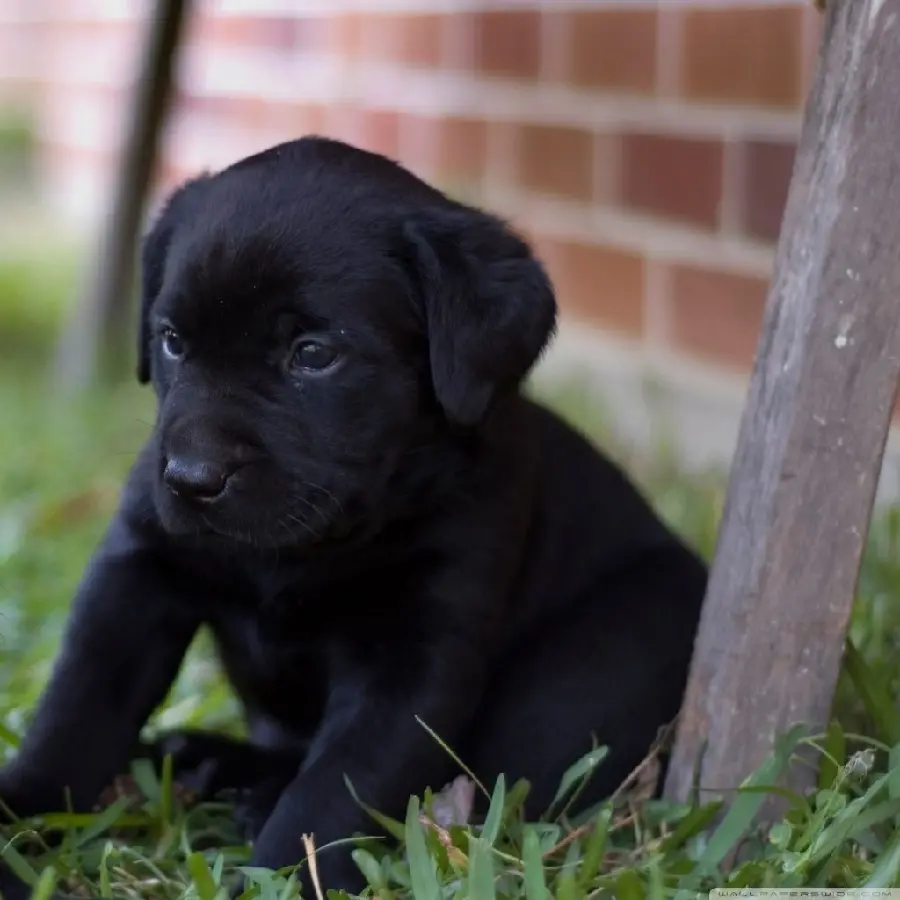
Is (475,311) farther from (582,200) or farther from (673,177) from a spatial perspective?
(582,200)

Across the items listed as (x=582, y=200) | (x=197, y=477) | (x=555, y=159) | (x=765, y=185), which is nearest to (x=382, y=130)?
(x=555, y=159)

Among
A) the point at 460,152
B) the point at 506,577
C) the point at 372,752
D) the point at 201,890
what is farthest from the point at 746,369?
the point at 201,890

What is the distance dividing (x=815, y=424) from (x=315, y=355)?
49cm

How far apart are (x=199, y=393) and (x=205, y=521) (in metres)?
0.13

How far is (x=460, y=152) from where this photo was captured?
3.87m

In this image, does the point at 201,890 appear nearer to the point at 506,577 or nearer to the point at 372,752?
the point at 372,752

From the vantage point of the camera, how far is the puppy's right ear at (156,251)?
165 cm

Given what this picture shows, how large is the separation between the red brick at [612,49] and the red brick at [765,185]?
394mm

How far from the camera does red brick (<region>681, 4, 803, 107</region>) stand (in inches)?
106

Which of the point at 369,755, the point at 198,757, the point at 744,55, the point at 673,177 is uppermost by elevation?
the point at 744,55

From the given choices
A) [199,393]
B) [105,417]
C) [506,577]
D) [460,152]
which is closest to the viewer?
[199,393]

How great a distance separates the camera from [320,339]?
146 cm

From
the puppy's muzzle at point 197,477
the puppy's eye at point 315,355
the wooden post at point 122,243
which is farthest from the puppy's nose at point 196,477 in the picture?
the wooden post at point 122,243

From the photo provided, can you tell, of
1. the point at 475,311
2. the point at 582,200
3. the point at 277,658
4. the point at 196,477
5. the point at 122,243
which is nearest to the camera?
the point at 196,477
